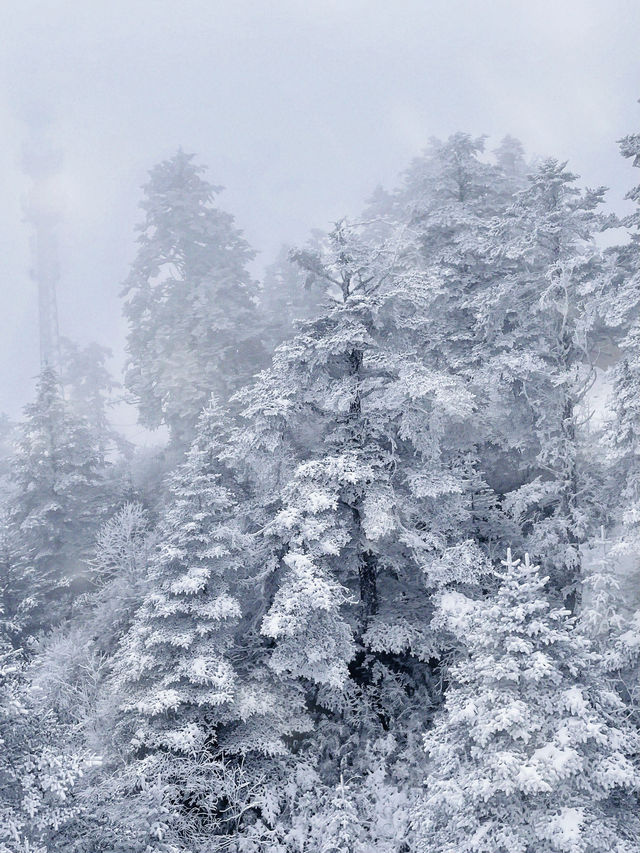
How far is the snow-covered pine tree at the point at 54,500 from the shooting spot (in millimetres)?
21328

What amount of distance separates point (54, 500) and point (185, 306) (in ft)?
35.3

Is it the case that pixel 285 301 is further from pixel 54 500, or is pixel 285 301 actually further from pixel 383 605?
pixel 383 605

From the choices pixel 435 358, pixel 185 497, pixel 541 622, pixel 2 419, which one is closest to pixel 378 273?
pixel 435 358

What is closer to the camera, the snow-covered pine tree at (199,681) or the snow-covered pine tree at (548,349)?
the snow-covered pine tree at (199,681)

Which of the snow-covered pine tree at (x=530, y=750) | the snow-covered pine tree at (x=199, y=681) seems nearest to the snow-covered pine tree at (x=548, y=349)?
the snow-covered pine tree at (x=530, y=750)

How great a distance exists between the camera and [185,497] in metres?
14.0

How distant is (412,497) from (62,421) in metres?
16.2

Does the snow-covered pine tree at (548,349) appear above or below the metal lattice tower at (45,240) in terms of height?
below

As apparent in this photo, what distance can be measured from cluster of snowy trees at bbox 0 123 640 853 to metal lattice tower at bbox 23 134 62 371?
57.7 m

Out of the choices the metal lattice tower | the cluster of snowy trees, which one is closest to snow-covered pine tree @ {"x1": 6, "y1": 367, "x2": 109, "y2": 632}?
the cluster of snowy trees

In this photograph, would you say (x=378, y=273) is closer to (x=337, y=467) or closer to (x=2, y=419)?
(x=337, y=467)

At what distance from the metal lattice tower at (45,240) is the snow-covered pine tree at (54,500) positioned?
45418mm

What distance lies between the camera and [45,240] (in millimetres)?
80562

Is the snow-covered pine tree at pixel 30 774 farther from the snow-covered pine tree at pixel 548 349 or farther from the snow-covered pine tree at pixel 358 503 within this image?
the snow-covered pine tree at pixel 548 349
